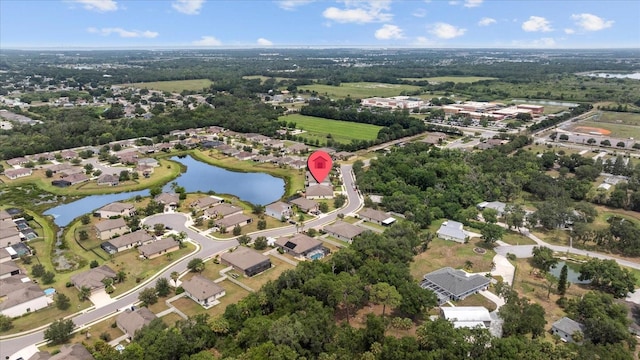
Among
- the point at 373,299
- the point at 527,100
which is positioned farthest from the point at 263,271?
the point at 527,100

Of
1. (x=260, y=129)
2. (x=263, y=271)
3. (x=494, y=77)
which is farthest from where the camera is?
(x=494, y=77)

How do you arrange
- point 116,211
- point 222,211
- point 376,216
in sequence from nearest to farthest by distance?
point 376,216, point 116,211, point 222,211

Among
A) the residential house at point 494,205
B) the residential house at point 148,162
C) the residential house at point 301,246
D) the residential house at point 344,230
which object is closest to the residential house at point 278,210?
the residential house at point 344,230

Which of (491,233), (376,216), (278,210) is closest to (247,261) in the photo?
(278,210)

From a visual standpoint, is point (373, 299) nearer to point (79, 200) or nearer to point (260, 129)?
point (79, 200)

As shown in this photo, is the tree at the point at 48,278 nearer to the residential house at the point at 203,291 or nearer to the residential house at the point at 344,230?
the residential house at the point at 203,291

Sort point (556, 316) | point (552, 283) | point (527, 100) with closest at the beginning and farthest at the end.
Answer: point (556, 316) → point (552, 283) → point (527, 100)

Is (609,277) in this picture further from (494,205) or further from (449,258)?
(494,205)
